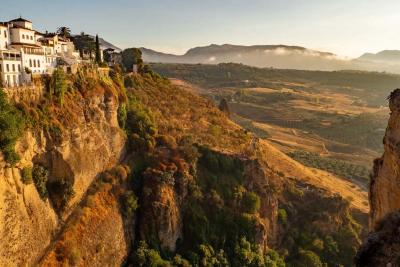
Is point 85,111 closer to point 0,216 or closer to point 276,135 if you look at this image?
point 0,216

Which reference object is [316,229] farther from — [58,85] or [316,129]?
[316,129]

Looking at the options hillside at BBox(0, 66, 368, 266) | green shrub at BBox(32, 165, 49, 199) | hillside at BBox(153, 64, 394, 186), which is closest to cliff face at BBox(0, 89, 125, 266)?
hillside at BBox(0, 66, 368, 266)

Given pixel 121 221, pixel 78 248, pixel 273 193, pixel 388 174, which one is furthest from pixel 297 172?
pixel 388 174

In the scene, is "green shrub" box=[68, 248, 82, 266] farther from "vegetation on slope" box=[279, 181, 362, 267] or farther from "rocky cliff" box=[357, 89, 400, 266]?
"vegetation on slope" box=[279, 181, 362, 267]

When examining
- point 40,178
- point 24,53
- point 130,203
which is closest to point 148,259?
point 130,203

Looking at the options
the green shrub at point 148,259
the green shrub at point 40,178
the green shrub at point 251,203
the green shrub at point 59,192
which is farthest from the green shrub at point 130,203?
the green shrub at point 251,203
